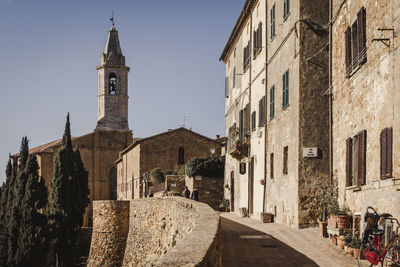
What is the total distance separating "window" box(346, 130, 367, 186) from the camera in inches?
515

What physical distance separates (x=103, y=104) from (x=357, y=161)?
59.6 meters

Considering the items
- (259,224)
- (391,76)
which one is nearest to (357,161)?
(391,76)

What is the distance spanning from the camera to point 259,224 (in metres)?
19.8

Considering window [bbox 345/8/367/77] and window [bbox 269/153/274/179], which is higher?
window [bbox 345/8/367/77]

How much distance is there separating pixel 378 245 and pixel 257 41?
50.8ft

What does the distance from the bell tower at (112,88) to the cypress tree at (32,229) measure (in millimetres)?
37010

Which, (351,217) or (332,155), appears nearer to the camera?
(351,217)

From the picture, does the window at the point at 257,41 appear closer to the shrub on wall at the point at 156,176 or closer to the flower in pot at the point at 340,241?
the flower in pot at the point at 340,241

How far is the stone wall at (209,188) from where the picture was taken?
34844mm

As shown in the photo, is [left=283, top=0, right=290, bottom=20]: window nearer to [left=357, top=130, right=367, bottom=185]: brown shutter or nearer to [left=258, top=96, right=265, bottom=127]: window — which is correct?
[left=258, top=96, right=265, bottom=127]: window

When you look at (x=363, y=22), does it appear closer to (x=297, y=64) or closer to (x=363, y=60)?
(x=363, y=60)

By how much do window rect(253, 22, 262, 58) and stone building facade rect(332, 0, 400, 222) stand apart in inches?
285

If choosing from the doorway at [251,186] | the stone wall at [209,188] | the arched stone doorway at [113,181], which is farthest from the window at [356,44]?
the arched stone doorway at [113,181]

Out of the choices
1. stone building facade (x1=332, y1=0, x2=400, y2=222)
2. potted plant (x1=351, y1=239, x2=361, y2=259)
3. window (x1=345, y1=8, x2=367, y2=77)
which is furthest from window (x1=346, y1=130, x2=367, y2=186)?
window (x1=345, y1=8, x2=367, y2=77)
